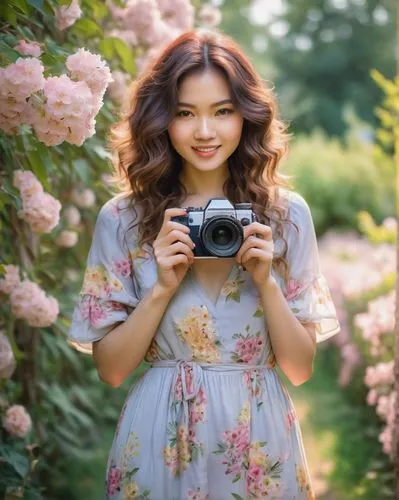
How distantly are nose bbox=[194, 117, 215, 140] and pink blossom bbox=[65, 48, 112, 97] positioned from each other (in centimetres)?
27

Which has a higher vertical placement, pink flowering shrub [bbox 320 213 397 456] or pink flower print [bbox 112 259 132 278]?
pink flower print [bbox 112 259 132 278]

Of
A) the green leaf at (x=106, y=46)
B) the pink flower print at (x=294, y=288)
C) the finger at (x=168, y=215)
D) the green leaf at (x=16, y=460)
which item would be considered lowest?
the green leaf at (x=16, y=460)

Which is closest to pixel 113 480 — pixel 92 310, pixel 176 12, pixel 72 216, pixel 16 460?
pixel 92 310

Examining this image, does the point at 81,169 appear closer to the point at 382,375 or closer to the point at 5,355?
the point at 5,355

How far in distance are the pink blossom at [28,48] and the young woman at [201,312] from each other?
0.30m

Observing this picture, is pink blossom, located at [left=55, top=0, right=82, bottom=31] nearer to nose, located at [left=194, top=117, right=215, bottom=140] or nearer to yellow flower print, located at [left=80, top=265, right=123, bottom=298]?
nose, located at [left=194, top=117, right=215, bottom=140]

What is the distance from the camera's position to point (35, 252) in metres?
3.47

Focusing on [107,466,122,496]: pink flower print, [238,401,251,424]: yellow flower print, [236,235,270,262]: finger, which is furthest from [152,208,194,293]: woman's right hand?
[107,466,122,496]: pink flower print

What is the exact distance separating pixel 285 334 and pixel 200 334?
0.70ft

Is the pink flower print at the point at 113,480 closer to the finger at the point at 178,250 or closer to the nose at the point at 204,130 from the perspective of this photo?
the finger at the point at 178,250

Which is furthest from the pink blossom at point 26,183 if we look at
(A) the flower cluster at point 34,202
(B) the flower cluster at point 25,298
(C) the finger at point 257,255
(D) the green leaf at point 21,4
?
(C) the finger at point 257,255

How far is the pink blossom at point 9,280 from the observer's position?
3.02 m

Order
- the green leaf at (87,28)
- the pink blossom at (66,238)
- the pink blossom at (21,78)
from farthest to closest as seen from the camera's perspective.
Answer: the pink blossom at (66,238)
the green leaf at (87,28)
the pink blossom at (21,78)

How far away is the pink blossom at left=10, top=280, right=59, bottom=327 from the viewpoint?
3.04 m
